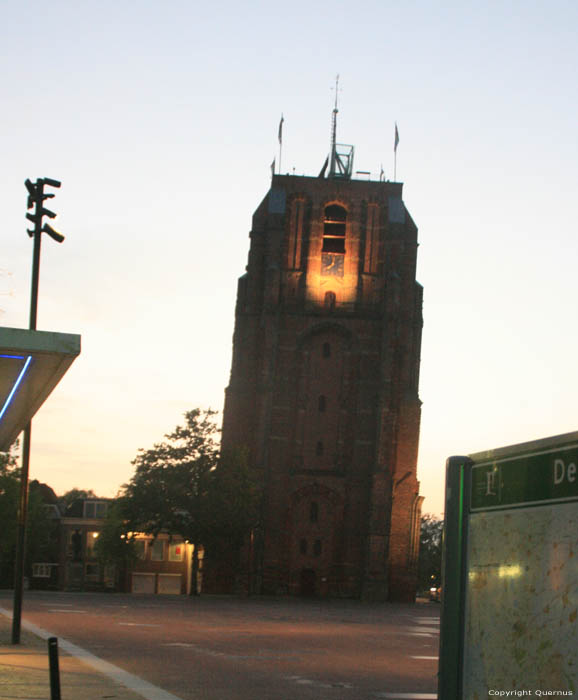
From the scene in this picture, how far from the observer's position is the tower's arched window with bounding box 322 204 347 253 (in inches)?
3164

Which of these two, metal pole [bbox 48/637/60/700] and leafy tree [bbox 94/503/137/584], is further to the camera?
leafy tree [bbox 94/503/137/584]

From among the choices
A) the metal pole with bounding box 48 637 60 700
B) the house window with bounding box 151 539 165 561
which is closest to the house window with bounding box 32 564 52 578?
the house window with bounding box 151 539 165 561

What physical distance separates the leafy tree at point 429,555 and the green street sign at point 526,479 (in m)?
116

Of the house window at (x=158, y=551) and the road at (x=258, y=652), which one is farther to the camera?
the house window at (x=158, y=551)

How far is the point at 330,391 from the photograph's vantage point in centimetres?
7756

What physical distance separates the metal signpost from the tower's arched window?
7440 centimetres

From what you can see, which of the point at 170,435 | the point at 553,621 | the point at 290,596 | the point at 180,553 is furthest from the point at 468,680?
the point at 180,553

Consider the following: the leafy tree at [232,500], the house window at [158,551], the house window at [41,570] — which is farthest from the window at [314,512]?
the house window at [41,570]

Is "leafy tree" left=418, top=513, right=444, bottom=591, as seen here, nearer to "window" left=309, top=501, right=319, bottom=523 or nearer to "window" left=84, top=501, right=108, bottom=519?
"window" left=84, top=501, right=108, bottom=519

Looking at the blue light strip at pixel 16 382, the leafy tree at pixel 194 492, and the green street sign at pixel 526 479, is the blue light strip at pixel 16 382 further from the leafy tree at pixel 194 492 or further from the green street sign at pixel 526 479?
the leafy tree at pixel 194 492

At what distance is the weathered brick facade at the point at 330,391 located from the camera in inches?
2975

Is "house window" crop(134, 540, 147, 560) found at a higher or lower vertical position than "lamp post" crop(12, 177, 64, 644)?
lower

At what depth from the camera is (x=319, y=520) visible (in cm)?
7644

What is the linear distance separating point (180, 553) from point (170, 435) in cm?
2238
